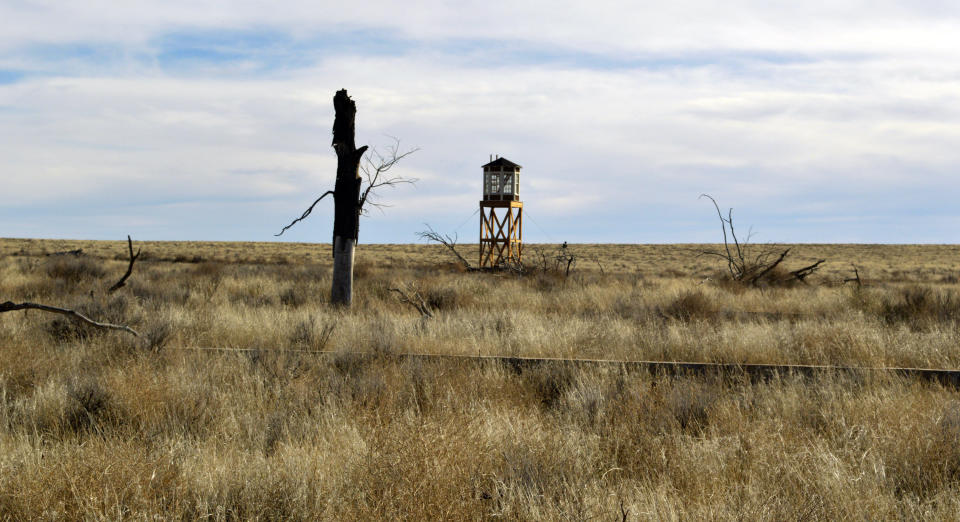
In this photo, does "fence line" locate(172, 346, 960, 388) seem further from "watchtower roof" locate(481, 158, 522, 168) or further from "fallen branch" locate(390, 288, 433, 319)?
"watchtower roof" locate(481, 158, 522, 168)

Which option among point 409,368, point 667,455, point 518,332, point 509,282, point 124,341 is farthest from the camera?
point 509,282

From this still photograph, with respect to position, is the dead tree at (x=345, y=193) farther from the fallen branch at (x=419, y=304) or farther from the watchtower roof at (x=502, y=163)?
the watchtower roof at (x=502, y=163)

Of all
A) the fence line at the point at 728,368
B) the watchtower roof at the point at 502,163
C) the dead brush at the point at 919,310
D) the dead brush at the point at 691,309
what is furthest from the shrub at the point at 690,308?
the watchtower roof at the point at 502,163

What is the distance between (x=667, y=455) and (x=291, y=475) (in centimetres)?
257

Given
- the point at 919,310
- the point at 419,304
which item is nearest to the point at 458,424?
the point at 419,304

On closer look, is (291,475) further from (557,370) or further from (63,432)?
(557,370)

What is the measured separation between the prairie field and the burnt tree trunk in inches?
137

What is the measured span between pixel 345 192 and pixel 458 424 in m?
10.7

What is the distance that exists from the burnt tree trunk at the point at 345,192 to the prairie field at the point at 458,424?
347 centimetres

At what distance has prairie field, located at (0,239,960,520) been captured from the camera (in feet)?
13.4

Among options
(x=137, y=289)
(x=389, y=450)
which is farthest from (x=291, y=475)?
(x=137, y=289)

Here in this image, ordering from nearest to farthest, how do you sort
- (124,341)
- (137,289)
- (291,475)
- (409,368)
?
(291,475)
(409,368)
(124,341)
(137,289)

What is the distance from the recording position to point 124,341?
881 centimetres

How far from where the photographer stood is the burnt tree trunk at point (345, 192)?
14.7 meters
